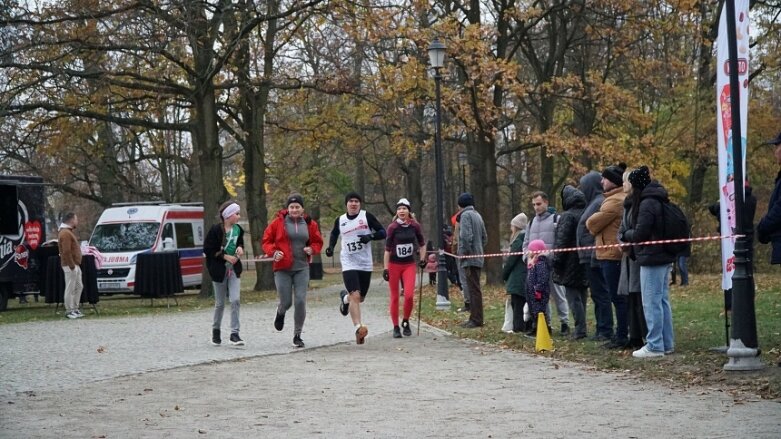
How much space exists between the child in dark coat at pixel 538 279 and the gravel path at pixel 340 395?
3.40ft

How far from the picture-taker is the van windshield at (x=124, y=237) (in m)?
32.1

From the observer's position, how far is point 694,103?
36656mm

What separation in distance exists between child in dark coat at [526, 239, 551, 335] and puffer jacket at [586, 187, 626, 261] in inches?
72.0

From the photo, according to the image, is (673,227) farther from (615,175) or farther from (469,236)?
(469,236)

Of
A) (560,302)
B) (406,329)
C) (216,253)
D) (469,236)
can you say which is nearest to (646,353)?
(560,302)

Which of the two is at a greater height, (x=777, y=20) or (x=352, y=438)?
(x=777, y=20)

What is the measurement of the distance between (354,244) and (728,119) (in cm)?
584

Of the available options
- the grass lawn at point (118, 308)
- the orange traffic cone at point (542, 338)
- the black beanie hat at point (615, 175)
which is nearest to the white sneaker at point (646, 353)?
the orange traffic cone at point (542, 338)

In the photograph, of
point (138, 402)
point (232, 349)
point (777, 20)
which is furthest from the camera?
point (777, 20)

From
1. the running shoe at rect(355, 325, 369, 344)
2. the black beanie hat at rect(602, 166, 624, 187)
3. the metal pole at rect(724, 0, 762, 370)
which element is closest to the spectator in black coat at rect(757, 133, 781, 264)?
the metal pole at rect(724, 0, 762, 370)

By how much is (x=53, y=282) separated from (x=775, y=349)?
52.8 feet

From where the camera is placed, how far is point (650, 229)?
11609 millimetres

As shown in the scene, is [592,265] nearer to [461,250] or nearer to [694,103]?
[461,250]

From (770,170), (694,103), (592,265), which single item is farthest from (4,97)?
(770,170)
